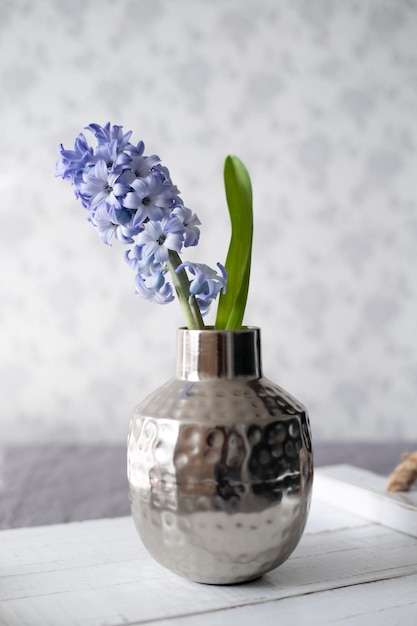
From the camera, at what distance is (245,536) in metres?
0.66

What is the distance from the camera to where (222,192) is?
2836mm

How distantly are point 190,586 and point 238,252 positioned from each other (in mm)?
323

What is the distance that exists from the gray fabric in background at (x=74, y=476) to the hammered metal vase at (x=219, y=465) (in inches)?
44.3

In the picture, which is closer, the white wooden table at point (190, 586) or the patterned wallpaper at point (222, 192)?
the white wooden table at point (190, 586)

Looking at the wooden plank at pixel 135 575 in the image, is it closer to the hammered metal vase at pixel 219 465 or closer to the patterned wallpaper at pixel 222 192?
the hammered metal vase at pixel 219 465

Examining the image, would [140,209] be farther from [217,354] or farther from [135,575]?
[135,575]

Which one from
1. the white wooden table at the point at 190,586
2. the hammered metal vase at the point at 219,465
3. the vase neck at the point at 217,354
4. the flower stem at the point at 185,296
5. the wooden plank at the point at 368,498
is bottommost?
the white wooden table at the point at 190,586

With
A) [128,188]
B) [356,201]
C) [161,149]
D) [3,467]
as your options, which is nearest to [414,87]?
[356,201]

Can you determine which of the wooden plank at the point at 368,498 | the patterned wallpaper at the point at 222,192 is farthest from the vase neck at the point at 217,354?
the patterned wallpaper at the point at 222,192

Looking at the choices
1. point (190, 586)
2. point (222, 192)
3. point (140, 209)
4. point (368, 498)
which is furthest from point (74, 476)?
point (140, 209)

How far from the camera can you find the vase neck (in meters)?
0.69

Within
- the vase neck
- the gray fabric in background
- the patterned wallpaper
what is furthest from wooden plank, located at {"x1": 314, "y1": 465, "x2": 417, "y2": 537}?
the patterned wallpaper

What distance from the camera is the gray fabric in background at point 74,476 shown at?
1.81m

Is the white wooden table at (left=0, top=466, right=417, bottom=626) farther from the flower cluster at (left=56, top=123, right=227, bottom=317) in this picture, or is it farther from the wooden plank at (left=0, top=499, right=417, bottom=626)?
the flower cluster at (left=56, top=123, right=227, bottom=317)
